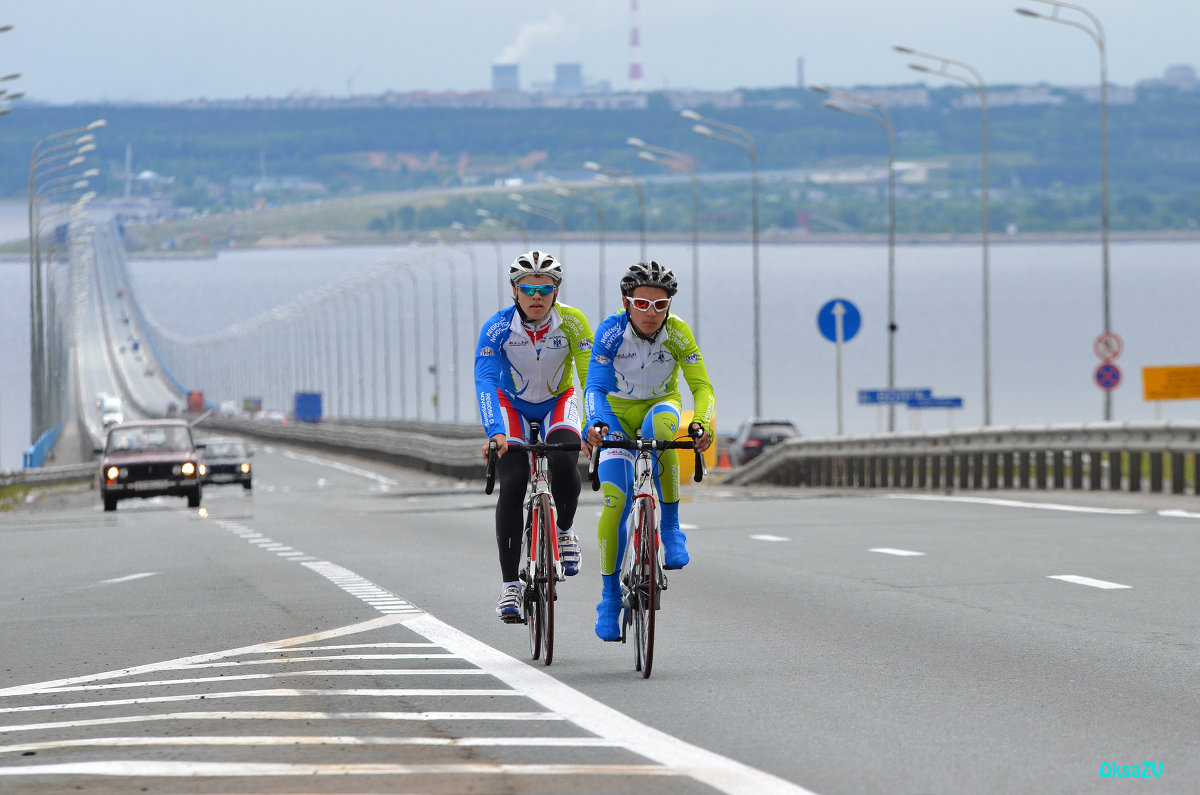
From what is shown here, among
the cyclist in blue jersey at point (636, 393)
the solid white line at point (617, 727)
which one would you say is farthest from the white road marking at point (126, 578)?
the cyclist in blue jersey at point (636, 393)

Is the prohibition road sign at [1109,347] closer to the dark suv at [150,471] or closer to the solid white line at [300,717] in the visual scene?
the dark suv at [150,471]

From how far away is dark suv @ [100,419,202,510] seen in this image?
3130 cm

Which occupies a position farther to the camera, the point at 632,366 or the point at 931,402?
the point at 931,402

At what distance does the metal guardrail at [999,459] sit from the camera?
23.8 m

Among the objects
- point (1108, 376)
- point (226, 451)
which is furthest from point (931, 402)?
point (226, 451)

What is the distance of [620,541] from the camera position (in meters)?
9.57

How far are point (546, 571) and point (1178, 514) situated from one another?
11967mm

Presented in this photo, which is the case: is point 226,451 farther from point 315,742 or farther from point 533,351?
point 315,742

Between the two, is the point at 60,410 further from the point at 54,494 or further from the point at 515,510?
the point at 515,510

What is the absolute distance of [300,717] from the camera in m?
8.02

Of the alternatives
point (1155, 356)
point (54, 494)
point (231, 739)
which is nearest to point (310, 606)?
point (231, 739)

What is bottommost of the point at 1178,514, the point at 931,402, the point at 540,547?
the point at 1178,514

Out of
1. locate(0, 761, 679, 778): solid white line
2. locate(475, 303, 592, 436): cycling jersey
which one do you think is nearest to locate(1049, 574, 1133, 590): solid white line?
locate(475, 303, 592, 436): cycling jersey

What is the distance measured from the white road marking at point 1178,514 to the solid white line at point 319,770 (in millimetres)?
13806
